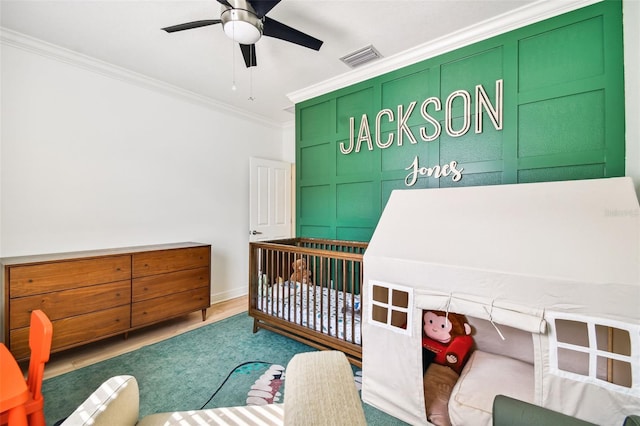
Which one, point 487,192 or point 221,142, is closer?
point 487,192

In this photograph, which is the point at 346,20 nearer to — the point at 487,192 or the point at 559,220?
the point at 487,192

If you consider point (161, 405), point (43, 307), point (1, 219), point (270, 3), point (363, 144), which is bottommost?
point (161, 405)

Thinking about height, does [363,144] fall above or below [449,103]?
below

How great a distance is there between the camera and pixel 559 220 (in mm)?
1433

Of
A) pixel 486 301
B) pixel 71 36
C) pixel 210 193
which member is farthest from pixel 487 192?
pixel 71 36

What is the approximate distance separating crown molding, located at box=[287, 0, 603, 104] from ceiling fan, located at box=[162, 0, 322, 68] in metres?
1.11

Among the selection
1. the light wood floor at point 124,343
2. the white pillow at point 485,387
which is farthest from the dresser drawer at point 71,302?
the white pillow at point 485,387

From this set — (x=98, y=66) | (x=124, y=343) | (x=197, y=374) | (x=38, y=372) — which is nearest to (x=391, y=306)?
(x=197, y=374)

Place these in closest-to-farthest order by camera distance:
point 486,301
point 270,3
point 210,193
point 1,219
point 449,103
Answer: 1. point 486,301
2. point 270,3
3. point 1,219
4. point 449,103
5. point 210,193

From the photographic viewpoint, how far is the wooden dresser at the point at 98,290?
6.51ft

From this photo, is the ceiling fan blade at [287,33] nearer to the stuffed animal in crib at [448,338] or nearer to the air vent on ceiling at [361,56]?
the air vent on ceiling at [361,56]

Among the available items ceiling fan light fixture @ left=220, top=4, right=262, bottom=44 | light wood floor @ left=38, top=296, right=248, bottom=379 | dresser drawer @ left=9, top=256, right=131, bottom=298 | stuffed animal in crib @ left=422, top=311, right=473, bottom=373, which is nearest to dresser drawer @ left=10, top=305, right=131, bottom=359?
light wood floor @ left=38, top=296, right=248, bottom=379

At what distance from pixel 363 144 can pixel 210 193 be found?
2.12 m

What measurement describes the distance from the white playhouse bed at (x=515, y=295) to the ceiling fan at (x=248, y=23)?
1.49 meters
